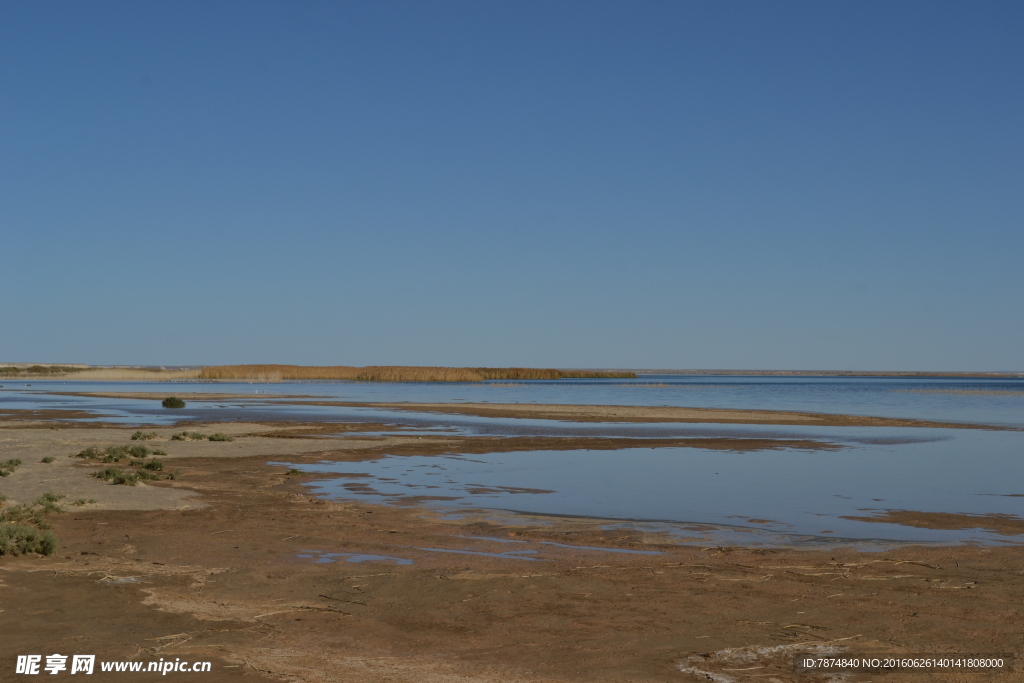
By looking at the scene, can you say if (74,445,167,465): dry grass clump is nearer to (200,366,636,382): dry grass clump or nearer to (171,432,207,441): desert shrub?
(171,432,207,441): desert shrub

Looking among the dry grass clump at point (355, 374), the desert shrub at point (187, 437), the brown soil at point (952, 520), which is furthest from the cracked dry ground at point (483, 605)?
the dry grass clump at point (355, 374)

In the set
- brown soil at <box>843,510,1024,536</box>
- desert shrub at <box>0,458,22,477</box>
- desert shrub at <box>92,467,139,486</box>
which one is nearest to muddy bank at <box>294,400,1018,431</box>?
brown soil at <box>843,510,1024,536</box>

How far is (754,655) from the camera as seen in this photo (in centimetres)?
804

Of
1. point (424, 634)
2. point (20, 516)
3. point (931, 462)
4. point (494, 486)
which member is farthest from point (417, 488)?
point (931, 462)

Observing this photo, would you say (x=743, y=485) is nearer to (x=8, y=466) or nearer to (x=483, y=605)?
(x=483, y=605)

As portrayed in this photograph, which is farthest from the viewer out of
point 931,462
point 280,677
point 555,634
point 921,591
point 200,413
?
point 200,413

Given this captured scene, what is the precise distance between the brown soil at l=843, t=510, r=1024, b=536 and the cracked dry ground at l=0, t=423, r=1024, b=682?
7.54 ft

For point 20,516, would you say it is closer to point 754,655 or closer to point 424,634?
point 424,634

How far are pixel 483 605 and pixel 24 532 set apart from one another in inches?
270

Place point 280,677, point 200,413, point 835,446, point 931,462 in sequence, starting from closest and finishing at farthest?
1. point 280,677
2. point 931,462
3. point 835,446
4. point 200,413

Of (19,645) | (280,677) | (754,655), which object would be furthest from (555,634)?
(19,645)

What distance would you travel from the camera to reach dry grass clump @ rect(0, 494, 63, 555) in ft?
39.4

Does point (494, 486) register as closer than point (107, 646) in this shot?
No

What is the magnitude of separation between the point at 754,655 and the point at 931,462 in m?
20.7
